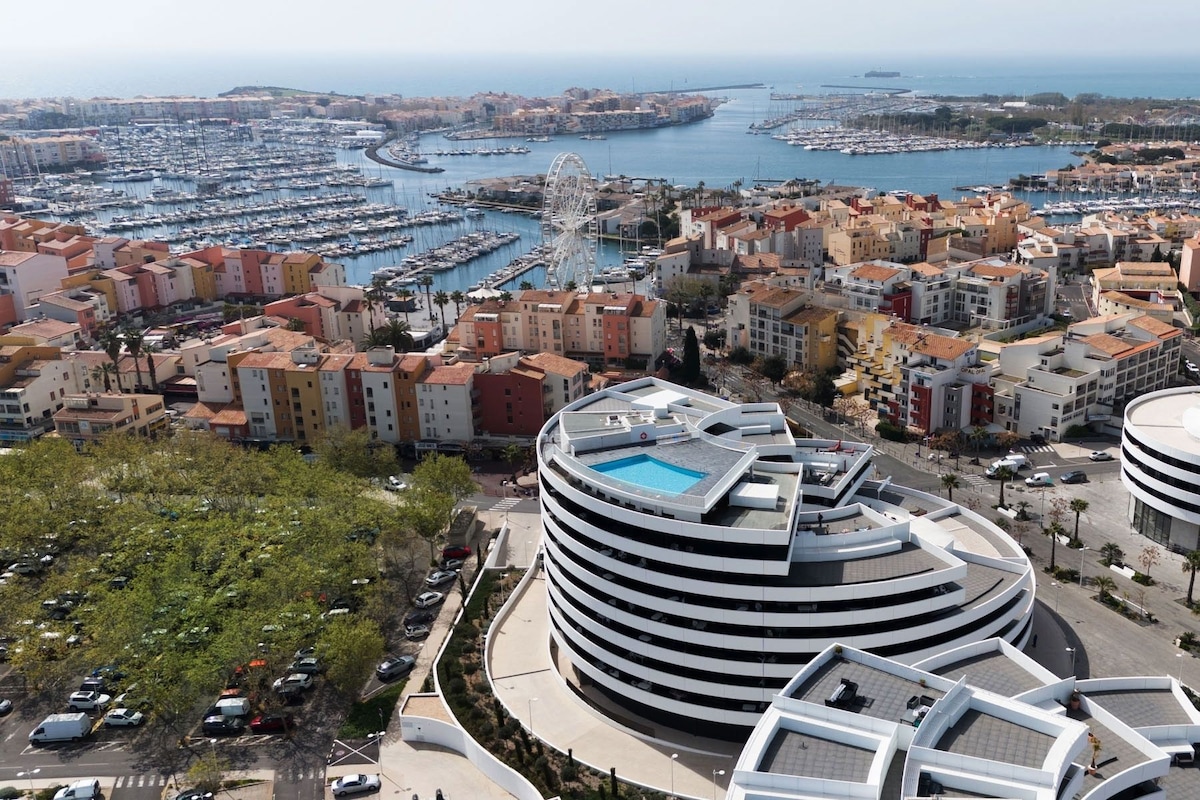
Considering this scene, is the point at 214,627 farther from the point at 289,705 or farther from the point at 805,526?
the point at 805,526

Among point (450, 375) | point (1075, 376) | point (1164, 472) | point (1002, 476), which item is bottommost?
point (1002, 476)

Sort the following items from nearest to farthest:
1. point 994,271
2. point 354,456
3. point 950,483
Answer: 1. point 950,483
2. point 354,456
3. point 994,271

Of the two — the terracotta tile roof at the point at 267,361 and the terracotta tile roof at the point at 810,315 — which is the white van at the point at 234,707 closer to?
the terracotta tile roof at the point at 267,361

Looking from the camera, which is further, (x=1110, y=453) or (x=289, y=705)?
(x=1110, y=453)

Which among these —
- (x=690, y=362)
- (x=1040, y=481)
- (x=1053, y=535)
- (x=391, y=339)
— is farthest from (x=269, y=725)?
(x=690, y=362)

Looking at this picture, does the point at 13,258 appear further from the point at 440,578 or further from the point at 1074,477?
the point at 1074,477

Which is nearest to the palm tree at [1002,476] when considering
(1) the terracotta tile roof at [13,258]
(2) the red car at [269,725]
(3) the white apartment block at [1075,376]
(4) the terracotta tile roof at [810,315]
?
(3) the white apartment block at [1075,376]

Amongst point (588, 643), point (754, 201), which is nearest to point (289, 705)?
point (588, 643)
